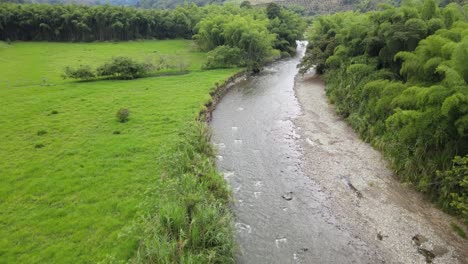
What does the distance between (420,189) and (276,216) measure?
9.44 metres

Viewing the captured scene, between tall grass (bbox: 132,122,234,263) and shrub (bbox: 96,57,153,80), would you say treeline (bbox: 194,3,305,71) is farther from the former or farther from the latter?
tall grass (bbox: 132,122,234,263)

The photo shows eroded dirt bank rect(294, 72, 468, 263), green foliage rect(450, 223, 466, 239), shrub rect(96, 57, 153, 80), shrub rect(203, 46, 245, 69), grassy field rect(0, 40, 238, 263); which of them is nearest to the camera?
grassy field rect(0, 40, 238, 263)

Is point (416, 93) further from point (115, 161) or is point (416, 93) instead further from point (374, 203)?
point (115, 161)

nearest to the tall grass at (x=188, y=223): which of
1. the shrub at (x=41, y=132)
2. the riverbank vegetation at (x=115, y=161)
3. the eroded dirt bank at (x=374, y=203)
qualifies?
the riverbank vegetation at (x=115, y=161)

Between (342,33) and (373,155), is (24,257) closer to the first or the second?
(373,155)

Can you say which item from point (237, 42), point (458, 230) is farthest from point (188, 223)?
point (237, 42)

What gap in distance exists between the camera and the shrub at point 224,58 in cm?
5556

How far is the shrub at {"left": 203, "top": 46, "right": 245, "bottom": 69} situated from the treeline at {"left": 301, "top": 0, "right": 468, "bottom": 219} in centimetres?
2255

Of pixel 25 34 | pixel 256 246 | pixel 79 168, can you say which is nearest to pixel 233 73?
pixel 79 168

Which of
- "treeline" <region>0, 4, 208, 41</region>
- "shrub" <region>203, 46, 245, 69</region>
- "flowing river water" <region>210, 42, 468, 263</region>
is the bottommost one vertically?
"flowing river water" <region>210, 42, 468, 263</region>

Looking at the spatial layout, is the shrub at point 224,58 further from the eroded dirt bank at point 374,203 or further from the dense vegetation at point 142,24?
the eroded dirt bank at point 374,203

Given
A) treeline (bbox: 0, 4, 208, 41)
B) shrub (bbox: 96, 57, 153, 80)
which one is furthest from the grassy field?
treeline (bbox: 0, 4, 208, 41)

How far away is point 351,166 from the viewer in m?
23.0

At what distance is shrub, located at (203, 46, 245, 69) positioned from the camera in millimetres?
→ 55562
